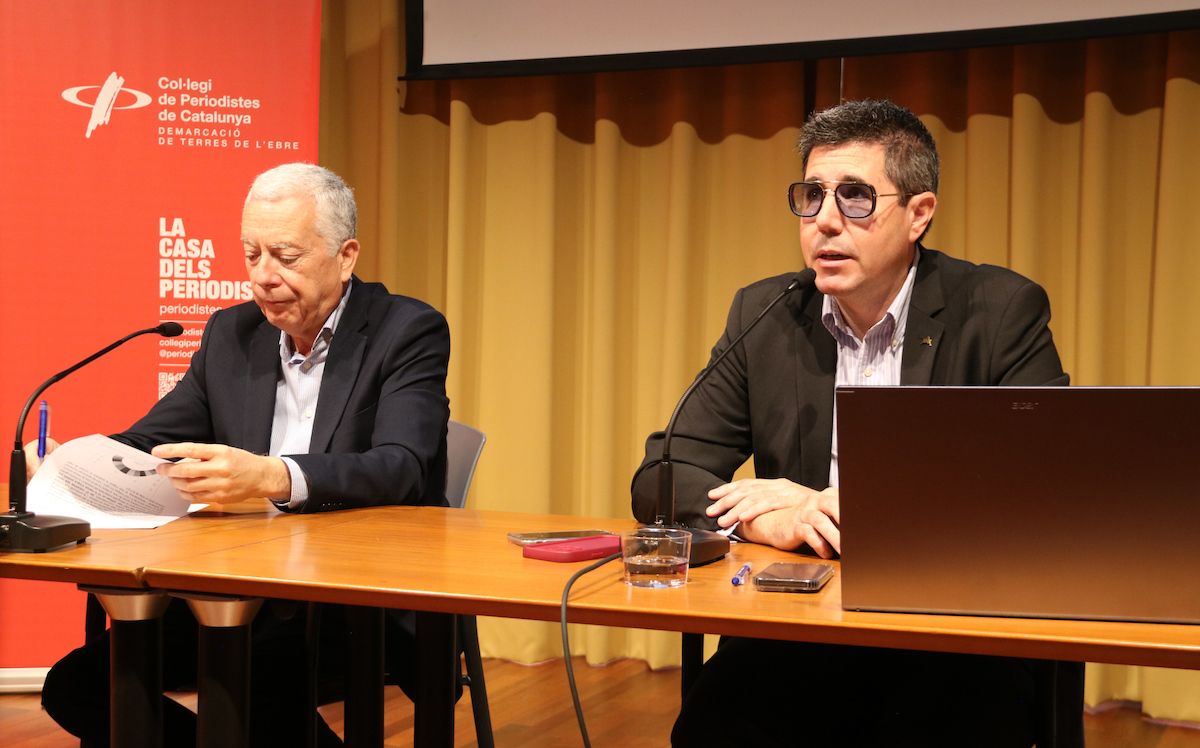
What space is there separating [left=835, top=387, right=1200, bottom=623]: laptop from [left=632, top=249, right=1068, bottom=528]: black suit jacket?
0.62 meters

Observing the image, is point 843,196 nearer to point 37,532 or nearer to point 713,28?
point 37,532

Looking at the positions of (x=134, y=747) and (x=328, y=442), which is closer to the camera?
(x=134, y=747)

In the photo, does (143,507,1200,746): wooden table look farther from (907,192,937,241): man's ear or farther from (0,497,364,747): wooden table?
(907,192,937,241): man's ear

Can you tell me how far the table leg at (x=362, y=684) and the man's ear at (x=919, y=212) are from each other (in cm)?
118

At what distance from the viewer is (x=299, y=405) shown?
7.68 feet

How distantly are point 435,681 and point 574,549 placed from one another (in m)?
0.33

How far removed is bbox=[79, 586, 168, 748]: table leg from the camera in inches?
59.4

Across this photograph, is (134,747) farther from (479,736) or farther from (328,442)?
(479,736)

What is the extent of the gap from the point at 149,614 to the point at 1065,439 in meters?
1.18

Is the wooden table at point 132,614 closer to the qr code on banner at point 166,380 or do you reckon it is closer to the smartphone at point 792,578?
the smartphone at point 792,578

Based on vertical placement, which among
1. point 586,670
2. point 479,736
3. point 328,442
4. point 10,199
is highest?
point 10,199

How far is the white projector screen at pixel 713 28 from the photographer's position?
124 inches

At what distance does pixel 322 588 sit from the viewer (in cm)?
133

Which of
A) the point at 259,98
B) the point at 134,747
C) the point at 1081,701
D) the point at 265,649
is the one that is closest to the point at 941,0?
the point at 259,98
